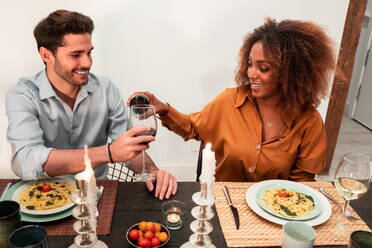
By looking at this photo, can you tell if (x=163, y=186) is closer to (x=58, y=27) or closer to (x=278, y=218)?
(x=278, y=218)

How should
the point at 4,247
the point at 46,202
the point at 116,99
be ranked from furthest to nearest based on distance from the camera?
the point at 116,99 → the point at 46,202 → the point at 4,247

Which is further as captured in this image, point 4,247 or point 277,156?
point 277,156

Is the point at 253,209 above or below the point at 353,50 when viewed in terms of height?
below

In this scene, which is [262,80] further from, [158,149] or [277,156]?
[158,149]

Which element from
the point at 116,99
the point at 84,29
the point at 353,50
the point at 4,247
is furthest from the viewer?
the point at 353,50

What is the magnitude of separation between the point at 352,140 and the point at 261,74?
2.89 meters

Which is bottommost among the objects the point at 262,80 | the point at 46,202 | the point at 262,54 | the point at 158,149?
the point at 158,149

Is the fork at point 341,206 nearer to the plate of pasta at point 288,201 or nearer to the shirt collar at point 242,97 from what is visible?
the plate of pasta at point 288,201

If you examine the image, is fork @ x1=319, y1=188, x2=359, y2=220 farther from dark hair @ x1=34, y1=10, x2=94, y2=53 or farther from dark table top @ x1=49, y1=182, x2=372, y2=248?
dark hair @ x1=34, y1=10, x2=94, y2=53

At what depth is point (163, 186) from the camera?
4.41 ft

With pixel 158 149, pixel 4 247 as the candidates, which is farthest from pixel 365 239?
pixel 158 149

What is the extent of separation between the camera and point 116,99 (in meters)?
1.83

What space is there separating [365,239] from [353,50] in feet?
7.16

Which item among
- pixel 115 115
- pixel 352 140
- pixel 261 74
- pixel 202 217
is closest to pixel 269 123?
pixel 261 74
